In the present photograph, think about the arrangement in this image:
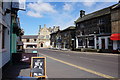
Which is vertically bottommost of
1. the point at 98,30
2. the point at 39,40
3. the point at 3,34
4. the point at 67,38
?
the point at 3,34

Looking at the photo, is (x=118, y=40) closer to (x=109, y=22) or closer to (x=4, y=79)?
(x=109, y=22)

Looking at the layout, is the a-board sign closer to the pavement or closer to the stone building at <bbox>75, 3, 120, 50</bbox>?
the pavement

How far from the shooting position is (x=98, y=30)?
3584cm

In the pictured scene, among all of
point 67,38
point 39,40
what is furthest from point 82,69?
point 39,40

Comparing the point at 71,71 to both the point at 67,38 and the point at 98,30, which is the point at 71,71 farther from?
the point at 67,38

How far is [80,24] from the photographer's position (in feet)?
148

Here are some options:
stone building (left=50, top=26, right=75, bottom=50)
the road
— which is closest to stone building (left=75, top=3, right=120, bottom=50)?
stone building (left=50, top=26, right=75, bottom=50)

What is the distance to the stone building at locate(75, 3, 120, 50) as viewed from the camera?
106 ft

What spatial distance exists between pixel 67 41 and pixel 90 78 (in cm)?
4851

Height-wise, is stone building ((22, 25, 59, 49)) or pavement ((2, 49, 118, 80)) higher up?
stone building ((22, 25, 59, 49))

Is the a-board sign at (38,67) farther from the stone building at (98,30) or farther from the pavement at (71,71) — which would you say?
the stone building at (98,30)

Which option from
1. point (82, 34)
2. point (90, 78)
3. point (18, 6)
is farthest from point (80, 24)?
point (90, 78)

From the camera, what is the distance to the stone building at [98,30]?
32.4 meters

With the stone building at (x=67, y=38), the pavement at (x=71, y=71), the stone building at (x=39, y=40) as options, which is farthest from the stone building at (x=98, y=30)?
the stone building at (x=39, y=40)
